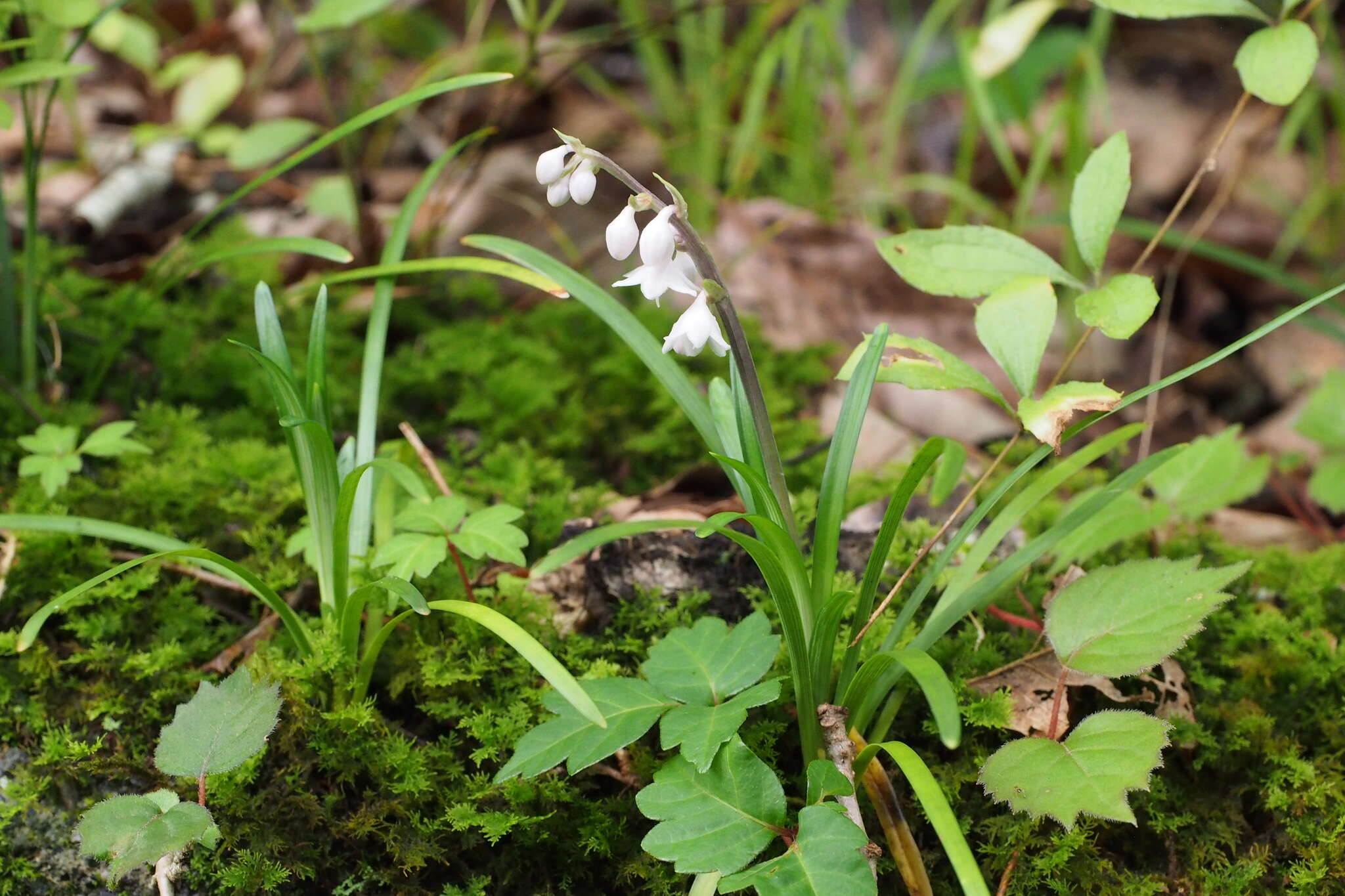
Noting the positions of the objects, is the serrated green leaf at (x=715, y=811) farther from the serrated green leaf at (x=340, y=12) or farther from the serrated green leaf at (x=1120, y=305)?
the serrated green leaf at (x=340, y=12)

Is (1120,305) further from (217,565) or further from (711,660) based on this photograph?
(217,565)

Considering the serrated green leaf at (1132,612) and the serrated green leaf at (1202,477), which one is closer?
the serrated green leaf at (1132,612)

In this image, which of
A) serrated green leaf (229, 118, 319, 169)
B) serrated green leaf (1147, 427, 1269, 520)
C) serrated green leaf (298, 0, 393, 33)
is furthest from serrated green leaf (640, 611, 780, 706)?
serrated green leaf (229, 118, 319, 169)

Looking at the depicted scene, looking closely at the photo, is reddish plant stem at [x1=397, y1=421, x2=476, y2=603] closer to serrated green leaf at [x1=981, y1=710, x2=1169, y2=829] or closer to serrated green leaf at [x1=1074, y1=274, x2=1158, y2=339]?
serrated green leaf at [x1=981, y1=710, x2=1169, y2=829]

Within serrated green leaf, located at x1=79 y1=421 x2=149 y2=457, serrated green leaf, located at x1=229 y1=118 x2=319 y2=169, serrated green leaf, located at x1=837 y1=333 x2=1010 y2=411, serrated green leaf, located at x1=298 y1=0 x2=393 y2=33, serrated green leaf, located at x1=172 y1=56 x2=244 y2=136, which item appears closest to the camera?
serrated green leaf, located at x1=837 y1=333 x2=1010 y2=411

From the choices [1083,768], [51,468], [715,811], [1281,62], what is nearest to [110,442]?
[51,468]

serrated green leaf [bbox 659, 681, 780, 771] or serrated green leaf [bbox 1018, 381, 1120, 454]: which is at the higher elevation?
serrated green leaf [bbox 1018, 381, 1120, 454]

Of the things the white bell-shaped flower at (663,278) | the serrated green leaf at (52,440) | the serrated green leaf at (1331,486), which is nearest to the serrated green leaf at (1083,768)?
the white bell-shaped flower at (663,278)
